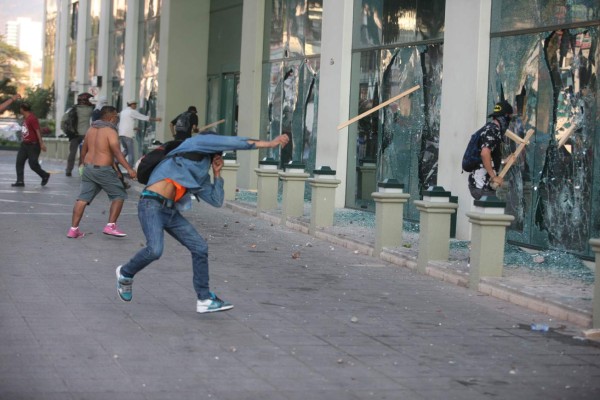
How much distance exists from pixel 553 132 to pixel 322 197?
158 inches

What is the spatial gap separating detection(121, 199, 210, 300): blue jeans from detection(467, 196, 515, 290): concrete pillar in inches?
129

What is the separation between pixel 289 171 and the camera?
1891cm

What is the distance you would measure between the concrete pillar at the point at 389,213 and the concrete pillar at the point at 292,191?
4.10 m

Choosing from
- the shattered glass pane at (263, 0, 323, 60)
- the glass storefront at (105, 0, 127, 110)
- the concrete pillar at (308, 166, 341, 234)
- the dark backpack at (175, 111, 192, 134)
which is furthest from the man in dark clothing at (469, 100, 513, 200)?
the glass storefront at (105, 0, 127, 110)

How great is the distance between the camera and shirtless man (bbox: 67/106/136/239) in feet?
50.6

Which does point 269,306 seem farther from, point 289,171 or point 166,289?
point 289,171

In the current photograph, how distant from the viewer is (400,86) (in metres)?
19.6

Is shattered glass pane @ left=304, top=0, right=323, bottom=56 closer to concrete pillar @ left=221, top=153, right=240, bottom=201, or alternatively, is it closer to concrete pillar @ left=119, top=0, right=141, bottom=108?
concrete pillar @ left=221, top=153, right=240, bottom=201

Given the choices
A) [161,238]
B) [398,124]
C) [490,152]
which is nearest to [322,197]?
[398,124]

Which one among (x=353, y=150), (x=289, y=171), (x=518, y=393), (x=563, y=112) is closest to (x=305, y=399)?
(x=518, y=393)

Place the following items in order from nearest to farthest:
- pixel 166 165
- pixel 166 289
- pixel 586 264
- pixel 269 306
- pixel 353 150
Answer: pixel 166 165, pixel 269 306, pixel 166 289, pixel 586 264, pixel 353 150

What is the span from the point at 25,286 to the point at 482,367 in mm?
4814

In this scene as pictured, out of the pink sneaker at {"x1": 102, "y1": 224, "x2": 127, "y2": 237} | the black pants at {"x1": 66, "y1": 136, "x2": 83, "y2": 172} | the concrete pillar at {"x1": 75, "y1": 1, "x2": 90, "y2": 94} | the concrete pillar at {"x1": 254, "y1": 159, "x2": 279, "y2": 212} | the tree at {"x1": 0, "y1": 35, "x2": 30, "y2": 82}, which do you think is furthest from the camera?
the tree at {"x1": 0, "y1": 35, "x2": 30, "y2": 82}

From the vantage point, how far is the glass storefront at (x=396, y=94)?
18.4m
